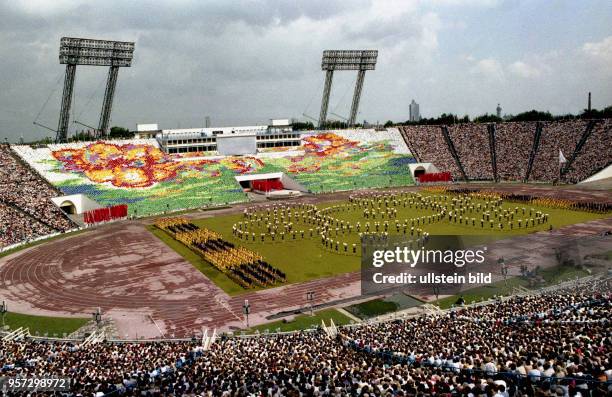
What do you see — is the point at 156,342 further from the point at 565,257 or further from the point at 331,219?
the point at 331,219

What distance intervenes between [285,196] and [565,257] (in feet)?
137

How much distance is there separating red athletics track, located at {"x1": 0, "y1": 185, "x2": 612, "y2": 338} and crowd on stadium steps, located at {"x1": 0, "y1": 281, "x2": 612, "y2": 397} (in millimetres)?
4378

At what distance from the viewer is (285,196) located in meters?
67.6

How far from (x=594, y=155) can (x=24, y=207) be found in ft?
241

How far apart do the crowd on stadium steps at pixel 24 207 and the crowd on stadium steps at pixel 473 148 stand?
2259 inches

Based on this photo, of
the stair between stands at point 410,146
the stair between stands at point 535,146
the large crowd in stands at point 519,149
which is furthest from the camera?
the stair between stands at point 410,146

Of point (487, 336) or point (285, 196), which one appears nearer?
point (487, 336)

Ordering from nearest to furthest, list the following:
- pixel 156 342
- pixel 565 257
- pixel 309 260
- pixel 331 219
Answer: pixel 156 342 → pixel 565 257 → pixel 309 260 → pixel 331 219

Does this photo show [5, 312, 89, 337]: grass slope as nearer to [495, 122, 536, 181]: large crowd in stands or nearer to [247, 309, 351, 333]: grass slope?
[247, 309, 351, 333]: grass slope

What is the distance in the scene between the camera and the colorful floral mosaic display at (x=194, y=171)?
62.7 metres

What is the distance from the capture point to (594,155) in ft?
232

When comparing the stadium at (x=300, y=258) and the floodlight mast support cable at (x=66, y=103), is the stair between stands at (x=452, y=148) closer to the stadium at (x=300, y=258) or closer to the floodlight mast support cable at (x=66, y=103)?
the stadium at (x=300, y=258)

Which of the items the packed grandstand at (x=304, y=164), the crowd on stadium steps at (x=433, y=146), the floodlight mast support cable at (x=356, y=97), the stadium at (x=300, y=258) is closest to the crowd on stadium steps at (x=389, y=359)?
the stadium at (x=300, y=258)

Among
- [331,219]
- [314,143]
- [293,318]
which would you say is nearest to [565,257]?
[293,318]
